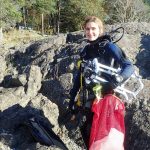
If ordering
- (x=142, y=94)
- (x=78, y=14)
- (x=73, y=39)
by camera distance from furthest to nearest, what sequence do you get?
1. (x=78, y=14)
2. (x=73, y=39)
3. (x=142, y=94)

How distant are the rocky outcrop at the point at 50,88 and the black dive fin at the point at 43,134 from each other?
5.0 inches

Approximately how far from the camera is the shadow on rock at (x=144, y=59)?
9.28 meters

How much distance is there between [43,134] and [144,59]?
12.8 feet

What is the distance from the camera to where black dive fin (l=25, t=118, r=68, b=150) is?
256 inches

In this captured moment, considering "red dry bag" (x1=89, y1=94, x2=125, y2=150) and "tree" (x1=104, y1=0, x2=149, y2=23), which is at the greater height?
"red dry bag" (x1=89, y1=94, x2=125, y2=150)

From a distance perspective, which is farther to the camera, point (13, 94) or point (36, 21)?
point (36, 21)

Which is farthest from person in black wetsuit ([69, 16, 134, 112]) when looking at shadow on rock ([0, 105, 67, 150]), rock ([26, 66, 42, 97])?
rock ([26, 66, 42, 97])

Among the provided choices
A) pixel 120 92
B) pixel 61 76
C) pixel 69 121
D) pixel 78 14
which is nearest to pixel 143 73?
pixel 61 76

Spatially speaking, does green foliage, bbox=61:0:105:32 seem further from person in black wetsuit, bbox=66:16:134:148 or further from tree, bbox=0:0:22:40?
person in black wetsuit, bbox=66:16:134:148

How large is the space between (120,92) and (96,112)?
1.59 ft

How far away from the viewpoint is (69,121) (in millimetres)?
7504

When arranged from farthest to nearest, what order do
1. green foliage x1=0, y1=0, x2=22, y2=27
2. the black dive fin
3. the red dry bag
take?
green foliage x1=0, y1=0, x2=22, y2=27 < the black dive fin < the red dry bag

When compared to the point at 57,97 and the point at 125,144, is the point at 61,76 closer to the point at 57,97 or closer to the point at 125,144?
the point at 57,97

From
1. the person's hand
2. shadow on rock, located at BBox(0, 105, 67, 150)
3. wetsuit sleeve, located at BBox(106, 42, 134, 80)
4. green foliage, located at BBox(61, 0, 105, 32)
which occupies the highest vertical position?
wetsuit sleeve, located at BBox(106, 42, 134, 80)
